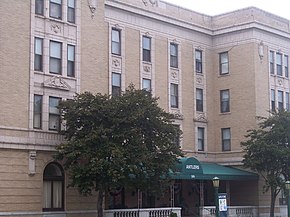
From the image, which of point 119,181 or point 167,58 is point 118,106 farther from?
point 167,58

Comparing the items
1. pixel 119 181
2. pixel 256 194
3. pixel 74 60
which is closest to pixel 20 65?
pixel 74 60

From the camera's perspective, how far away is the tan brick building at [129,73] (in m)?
40.6

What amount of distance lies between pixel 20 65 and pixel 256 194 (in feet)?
80.1

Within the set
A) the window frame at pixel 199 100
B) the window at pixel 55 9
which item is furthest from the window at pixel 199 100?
the window at pixel 55 9

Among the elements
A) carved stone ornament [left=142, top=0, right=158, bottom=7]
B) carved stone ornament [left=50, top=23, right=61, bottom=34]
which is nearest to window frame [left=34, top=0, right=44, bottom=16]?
carved stone ornament [left=50, top=23, right=61, bottom=34]

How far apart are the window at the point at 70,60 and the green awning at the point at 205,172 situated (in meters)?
9.24

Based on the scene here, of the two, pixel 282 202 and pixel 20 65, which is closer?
pixel 20 65

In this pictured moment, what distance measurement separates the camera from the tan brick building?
40594mm

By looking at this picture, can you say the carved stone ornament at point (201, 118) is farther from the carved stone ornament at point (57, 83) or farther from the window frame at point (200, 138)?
the carved stone ornament at point (57, 83)

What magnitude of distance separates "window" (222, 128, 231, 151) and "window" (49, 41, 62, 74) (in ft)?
63.3

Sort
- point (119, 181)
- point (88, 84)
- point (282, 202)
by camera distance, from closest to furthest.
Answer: point (119, 181)
point (88, 84)
point (282, 202)

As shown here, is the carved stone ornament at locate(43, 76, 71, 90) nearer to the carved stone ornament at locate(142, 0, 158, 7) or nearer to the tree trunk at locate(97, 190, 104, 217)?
the tree trunk at locate(97, 190, 104, 217)

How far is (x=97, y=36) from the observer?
4619cm

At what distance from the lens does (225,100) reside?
57.9 m
